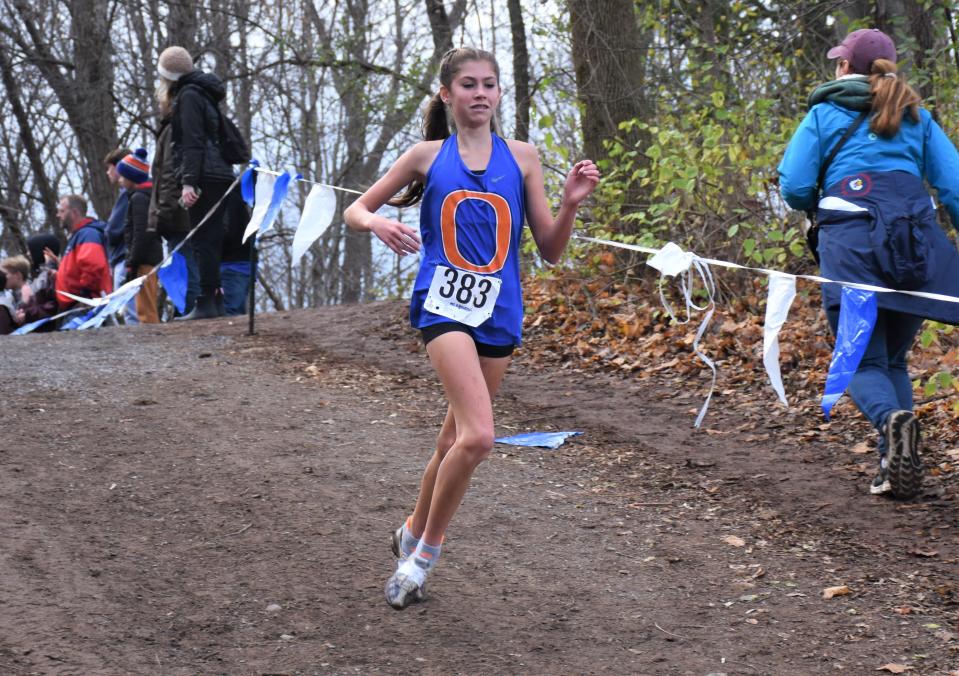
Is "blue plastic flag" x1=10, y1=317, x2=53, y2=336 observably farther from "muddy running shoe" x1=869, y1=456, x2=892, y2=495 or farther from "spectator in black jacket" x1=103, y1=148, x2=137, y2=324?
"muddy running shoe" x1=869, y1=456, x2=892, y2=495

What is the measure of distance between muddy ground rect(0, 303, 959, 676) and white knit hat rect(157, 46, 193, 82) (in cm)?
319

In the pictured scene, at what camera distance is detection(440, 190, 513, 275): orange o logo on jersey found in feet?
13.6

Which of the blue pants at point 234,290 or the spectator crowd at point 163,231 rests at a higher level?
the spectator crowd at point 163,231

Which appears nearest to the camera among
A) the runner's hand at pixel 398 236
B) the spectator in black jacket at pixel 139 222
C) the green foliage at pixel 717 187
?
the runner's hand at pixel 398 236

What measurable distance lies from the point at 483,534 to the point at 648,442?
6.51 feet

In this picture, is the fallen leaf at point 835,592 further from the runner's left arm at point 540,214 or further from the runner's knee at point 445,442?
the runner's left arm at point 540,214

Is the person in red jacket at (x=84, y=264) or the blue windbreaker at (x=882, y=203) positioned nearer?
the blue windbreaker at (x=882, y=203)

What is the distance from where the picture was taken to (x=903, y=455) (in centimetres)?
525

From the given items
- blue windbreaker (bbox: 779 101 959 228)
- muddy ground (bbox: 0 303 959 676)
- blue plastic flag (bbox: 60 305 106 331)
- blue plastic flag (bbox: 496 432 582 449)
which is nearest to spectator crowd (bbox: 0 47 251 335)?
blue plastic flag (bbox: 60 305 106 331)

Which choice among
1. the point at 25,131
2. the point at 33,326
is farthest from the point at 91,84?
the point at 33,326

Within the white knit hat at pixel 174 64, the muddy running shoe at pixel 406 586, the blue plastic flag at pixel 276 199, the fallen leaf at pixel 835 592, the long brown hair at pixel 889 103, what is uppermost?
the white knit hat at pixel 174 64

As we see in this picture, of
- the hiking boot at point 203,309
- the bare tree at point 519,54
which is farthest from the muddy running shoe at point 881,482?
the bare tree at point 519,54

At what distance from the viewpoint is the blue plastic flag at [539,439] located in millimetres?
6848

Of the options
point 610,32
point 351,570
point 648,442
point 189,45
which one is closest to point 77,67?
point 189,45
